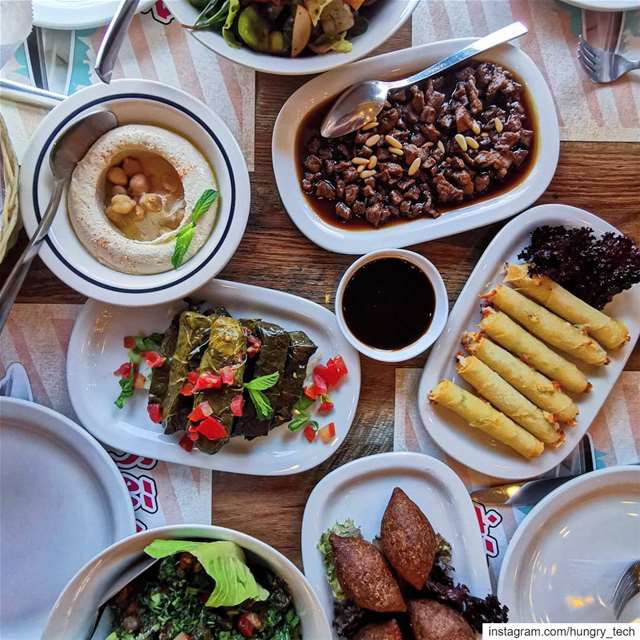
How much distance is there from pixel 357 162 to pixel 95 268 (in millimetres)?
1399

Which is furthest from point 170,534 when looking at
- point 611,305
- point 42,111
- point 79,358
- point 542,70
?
point 542,70

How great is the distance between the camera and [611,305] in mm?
3184

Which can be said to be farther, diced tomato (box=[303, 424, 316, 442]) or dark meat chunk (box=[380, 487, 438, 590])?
diced tomato (box=[303, 424, 316, 442])

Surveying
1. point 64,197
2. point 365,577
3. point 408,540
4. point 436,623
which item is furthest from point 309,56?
point 436,623

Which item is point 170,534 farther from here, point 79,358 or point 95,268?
point 95,268

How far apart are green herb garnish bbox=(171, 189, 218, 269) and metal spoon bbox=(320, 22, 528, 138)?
689mm

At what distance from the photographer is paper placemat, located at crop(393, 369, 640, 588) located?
10.4 ft

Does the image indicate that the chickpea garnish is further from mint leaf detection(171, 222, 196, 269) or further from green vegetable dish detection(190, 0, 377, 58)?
green vegetable dish detection(190, 0, 377, 58)

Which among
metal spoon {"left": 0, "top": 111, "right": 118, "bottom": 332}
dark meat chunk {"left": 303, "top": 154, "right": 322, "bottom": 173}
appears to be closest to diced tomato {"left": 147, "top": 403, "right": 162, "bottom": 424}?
metal spoon {"left": 0, "top": 111, "right": 118, "bottom": 332}

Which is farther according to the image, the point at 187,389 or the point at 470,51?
the point at 470,51

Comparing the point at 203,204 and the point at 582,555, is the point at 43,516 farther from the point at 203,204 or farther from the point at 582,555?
the point at 582,555

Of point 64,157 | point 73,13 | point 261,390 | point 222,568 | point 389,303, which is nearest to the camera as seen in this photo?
point 222,568

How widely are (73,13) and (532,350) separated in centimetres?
289

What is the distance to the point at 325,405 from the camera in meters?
3.08
